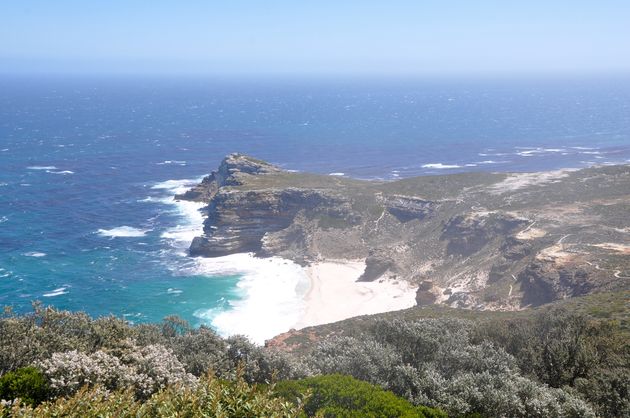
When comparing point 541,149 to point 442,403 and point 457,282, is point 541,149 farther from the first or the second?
point 442,403

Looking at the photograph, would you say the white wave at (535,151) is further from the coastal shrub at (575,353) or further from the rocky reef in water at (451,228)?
the coastal shrub at (575,353)

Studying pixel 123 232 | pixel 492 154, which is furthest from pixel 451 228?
pixel 492 154

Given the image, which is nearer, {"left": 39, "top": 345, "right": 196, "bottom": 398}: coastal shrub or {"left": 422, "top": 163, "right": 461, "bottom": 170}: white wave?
{"left": 39, "top": 345, "right": 196, "bottom": 398}: coastal shrub

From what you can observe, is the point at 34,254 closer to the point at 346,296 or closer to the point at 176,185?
the point at 346,296

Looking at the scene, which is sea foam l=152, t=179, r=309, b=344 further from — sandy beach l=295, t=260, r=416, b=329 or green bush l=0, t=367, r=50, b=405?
green bush l=0, t=367, r=50, b=405

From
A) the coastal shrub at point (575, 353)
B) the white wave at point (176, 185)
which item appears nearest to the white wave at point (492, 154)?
the white wave at point (176, 185)

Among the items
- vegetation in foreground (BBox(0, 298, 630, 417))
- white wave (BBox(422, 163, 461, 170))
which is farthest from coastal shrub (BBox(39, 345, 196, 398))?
white wave (BBox(422, 163, 461, 170))
